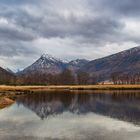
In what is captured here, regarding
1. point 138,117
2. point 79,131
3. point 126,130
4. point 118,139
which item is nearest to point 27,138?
point 79,131

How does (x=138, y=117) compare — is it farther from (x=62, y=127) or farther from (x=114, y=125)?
(x=62, y=127)

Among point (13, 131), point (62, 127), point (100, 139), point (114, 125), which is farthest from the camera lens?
point (114, 125)

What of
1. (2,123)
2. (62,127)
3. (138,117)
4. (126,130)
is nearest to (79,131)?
(62,127)

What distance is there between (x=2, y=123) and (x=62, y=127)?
38.2 feet

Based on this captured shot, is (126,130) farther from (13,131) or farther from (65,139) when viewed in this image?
(13,131)

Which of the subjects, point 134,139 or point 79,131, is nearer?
point 134,139

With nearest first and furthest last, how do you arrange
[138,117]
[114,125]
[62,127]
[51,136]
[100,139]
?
[100,139], [51,136], [62,127], [114,125], [138,117]

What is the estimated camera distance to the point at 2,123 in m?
50.4

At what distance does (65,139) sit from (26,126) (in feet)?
43.2

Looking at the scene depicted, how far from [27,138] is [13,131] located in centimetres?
579

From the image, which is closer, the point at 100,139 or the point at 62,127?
the point at 100,139

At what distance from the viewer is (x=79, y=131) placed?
139 ft

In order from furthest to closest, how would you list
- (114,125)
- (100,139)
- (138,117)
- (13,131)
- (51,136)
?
(138,117) → (114,125) → (13,131) → (51,136) → (100,139)

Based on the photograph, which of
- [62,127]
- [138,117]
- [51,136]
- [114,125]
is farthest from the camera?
[138,117]
